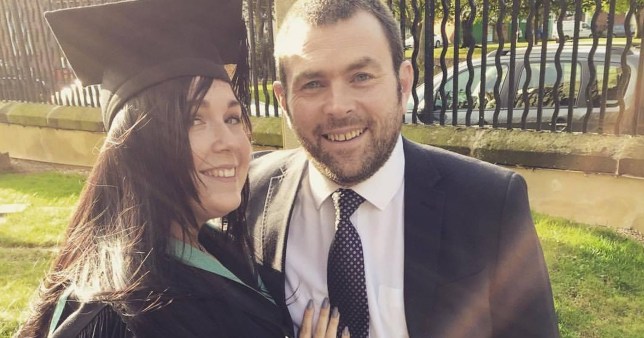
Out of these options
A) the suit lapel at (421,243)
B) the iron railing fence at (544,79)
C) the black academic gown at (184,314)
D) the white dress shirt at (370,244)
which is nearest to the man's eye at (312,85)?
the white dress shirt at (370,244)

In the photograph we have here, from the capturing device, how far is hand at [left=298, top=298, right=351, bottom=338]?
168 centimetres

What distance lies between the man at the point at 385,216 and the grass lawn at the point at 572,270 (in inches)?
70.4

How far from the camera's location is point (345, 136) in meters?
1.83

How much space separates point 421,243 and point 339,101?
575mm

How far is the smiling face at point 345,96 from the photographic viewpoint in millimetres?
1796

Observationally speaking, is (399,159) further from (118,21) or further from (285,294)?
(118,21)

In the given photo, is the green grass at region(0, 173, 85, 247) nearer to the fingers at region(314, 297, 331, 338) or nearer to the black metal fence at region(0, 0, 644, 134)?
the black metal fence at region(0, 0, 644, 134)

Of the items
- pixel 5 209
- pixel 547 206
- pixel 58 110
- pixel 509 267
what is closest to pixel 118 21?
pixel 509 267

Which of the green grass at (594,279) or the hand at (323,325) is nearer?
the hand at (323,325)

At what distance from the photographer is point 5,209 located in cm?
588

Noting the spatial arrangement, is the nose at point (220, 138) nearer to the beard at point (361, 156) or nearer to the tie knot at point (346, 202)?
the beard at point (361, 156)

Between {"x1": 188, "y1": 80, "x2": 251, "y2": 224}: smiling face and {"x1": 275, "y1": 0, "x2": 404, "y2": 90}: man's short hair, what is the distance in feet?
1.28

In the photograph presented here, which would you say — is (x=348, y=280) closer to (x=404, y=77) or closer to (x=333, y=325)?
(x=333, y=325)

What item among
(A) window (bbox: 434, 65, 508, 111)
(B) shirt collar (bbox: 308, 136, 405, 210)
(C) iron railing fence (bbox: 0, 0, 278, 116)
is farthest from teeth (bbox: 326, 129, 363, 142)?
(C) iron railing fence (bbox: 0, 0, 278, 116)
